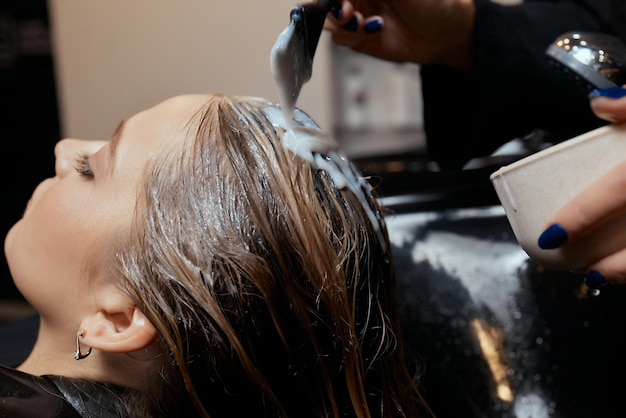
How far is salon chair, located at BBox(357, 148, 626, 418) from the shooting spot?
949mm

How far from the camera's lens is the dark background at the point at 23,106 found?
3086mm

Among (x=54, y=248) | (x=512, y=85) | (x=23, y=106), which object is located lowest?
(x=23, y=106)

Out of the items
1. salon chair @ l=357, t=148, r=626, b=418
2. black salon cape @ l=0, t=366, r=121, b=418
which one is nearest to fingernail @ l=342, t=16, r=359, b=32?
salon chair @ l=357, t=148, r=626, b=418

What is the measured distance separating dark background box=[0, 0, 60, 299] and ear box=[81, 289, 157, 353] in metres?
2.47

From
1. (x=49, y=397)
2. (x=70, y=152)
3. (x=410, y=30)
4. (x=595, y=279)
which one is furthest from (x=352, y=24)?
(x=49, y=397)

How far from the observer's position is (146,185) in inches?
32.6

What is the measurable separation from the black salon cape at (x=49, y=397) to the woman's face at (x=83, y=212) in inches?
3.9

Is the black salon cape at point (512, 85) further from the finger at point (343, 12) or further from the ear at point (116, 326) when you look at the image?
the ear at point (116, 326)

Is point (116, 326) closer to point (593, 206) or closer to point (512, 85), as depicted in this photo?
point (593, 206)

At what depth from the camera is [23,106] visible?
10.3 feet

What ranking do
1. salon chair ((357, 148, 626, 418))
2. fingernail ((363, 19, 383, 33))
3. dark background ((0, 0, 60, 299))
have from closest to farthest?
salon chair ((357, 148, 626, 418)) → fingernail ((363, 19, 383, 33)) → dark background ((0, 0, 60, 299))

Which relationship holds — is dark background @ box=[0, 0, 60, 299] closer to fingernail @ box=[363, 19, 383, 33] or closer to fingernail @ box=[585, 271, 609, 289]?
fingernail @ box=[363, 19, 383, 33]

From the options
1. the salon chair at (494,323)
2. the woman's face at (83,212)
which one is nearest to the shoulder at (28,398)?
the woman's face at (83,212)

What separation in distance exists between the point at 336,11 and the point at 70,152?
42 centimetres
